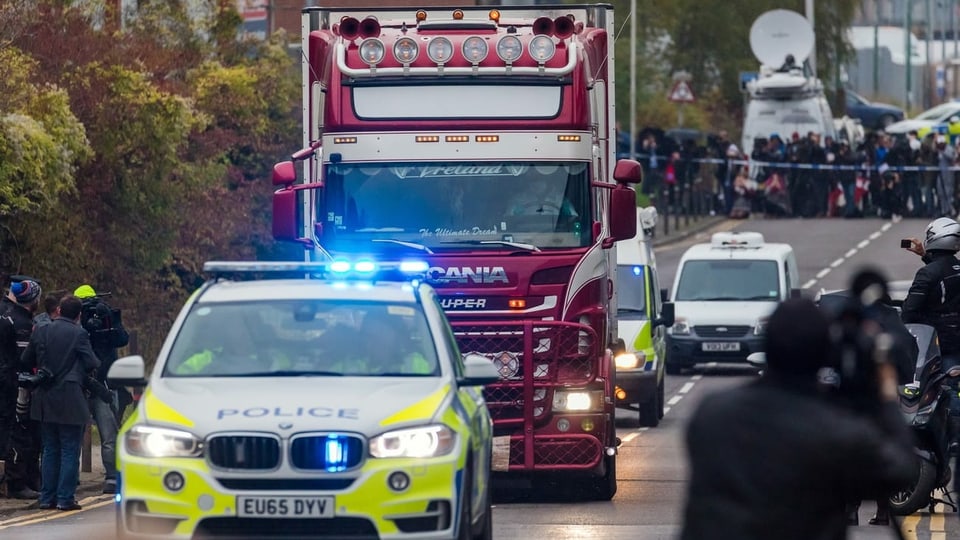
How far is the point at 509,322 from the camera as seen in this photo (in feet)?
49.4

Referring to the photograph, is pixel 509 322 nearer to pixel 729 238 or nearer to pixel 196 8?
pixel 729 238

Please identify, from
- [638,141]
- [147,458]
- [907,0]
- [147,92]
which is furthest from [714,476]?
[907,0]

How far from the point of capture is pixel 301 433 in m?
9.57

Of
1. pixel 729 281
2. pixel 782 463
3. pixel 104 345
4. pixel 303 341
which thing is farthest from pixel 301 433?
pixel 729 281

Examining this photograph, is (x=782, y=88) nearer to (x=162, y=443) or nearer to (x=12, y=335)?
(x=12, y=335)

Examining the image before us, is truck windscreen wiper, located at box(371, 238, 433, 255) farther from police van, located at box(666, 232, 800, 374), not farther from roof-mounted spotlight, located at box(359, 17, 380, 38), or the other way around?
police van, located at box(666, 232, 800, 374)

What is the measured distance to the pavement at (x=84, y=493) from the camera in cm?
1554

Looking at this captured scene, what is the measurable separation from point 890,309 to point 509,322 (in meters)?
3.85

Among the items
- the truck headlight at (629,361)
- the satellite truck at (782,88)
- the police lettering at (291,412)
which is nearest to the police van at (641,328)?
the truck headlight at (629,361)

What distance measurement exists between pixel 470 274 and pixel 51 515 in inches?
132

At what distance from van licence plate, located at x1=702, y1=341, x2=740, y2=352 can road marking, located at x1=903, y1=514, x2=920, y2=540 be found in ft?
50.1

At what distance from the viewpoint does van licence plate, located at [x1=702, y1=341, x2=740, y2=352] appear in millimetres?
29438

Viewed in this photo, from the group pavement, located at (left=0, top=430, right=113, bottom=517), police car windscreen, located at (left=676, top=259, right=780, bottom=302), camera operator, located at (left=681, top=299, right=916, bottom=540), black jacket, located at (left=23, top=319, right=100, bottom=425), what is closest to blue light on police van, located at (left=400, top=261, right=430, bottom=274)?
black jacket, located at (left=23, top=319, right=100, bottom=425)

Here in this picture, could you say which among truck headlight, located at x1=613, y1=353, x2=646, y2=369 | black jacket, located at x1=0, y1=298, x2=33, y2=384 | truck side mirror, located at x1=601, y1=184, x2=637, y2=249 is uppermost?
truck side mirror, located at x1=601, y1=184, x2=637, y2=249
